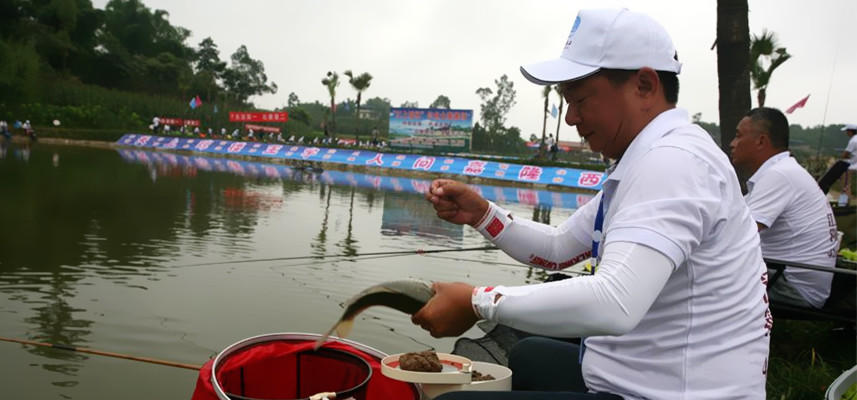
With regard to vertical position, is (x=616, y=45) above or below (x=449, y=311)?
above

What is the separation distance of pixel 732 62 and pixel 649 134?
3.93m

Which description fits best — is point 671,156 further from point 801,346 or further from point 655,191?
point 801,346

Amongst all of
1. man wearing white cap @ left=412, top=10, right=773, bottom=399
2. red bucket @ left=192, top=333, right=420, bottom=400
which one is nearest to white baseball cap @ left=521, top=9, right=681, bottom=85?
man wearing white cap @ left=412, top=10, right=773, bottom=399

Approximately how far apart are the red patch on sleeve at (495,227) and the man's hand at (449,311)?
2.37ft

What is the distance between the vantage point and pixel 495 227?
2309mm

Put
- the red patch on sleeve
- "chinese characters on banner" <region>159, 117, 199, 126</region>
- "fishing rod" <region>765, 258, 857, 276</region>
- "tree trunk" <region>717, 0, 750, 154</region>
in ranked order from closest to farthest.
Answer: the red patch on sleeve
"fishing rod" <region>765, 258, 857, 276</region>
"tree trunk" <region>717, 0, 750, 154</region>
"chinese characters on banner" <region>159, 117, 199, 126</region>

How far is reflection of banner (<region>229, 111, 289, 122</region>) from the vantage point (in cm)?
5388

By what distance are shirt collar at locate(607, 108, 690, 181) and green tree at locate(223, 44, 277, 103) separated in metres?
84.0

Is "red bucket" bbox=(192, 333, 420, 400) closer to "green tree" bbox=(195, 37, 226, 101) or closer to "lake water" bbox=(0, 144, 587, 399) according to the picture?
"lake water" bbox=(0, 144, 587, 399)

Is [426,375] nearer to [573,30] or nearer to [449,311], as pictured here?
[449,311]

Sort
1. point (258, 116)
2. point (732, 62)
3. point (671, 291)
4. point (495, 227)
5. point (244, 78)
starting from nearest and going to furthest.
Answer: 1. point (671, 291)
2. point (495, 227)
3. point (732, 62)
4. point (258, 116)
5. point (244, 78)

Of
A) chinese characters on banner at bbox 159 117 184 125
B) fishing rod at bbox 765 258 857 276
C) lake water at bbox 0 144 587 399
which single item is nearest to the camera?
fishing rod at bbox 765 258 857 276

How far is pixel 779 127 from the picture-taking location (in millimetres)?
3627

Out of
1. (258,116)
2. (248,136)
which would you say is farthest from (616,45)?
(258,116)
